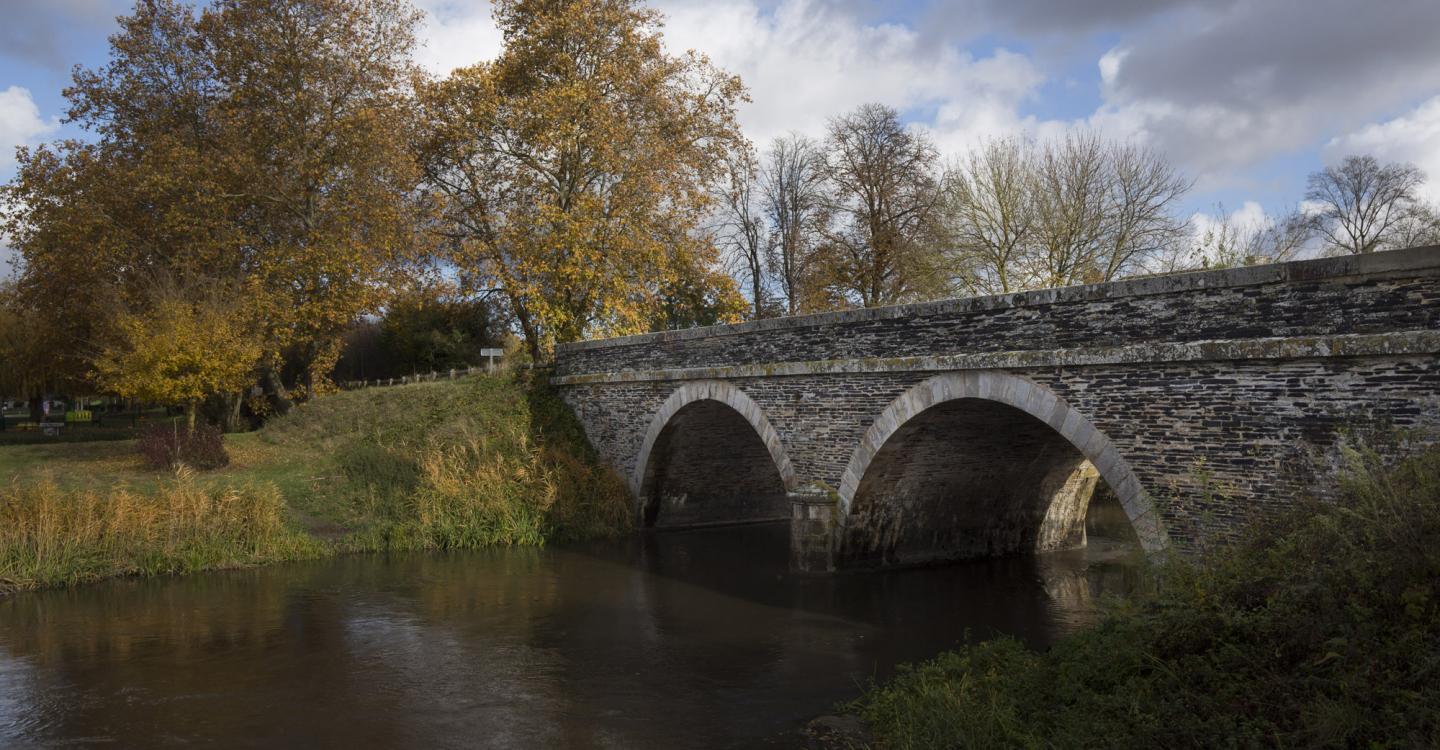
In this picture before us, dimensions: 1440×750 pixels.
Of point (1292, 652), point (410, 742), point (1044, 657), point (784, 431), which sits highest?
point (784, 431)

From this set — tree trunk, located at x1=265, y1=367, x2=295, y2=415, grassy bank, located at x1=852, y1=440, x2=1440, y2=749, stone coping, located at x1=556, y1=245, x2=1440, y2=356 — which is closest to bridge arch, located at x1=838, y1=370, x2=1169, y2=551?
stone coping, located at x1=556, y1=245, x2=1440, y2=356

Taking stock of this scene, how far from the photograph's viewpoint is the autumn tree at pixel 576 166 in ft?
67.1

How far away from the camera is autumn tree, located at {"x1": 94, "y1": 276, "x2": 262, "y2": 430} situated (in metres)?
17.5

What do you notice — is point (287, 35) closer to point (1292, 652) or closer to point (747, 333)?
point (747, 333)

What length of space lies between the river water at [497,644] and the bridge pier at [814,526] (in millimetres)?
387

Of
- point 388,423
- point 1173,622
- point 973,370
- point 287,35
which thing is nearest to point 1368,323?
point 1173,622

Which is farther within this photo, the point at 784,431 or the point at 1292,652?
the point at 784,431

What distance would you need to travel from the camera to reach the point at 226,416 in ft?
76.0

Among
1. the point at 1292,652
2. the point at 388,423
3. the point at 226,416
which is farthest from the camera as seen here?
Answer: the point at 226,416

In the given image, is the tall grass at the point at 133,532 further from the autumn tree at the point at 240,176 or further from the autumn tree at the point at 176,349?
the autumn tree at the point at 240,176

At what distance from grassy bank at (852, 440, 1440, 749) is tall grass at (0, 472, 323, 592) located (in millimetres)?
11499

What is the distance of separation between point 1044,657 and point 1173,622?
4.88ft

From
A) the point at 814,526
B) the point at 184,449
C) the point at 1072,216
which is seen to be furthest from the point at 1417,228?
the point at 184,449

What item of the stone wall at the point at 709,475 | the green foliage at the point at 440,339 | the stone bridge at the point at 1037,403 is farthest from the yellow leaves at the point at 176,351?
the green foliage at the point at 440,339
